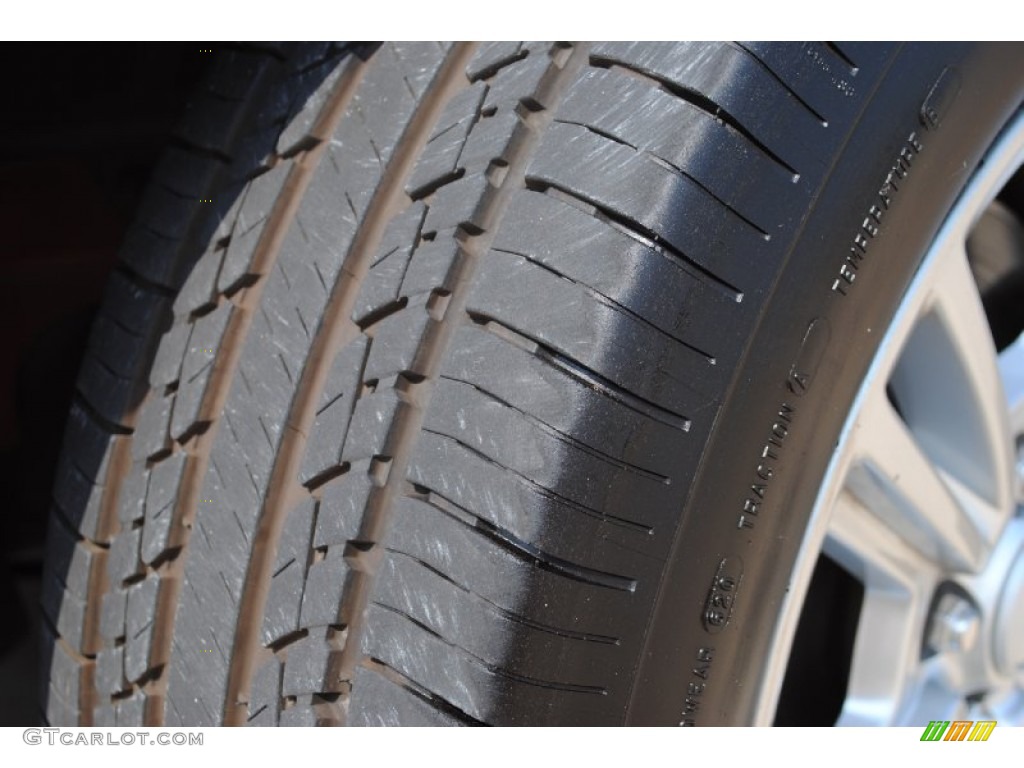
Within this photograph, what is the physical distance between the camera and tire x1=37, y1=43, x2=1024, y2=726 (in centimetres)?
79

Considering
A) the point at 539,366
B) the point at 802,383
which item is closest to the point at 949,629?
the point at 802,383

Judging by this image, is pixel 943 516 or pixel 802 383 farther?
pixel 943 516

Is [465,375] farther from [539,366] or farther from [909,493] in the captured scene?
[909,493]

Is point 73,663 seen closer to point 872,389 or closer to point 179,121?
point 179,121

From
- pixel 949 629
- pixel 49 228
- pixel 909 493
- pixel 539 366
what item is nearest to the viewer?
pixel 539 366

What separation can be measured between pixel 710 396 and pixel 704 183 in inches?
5.7

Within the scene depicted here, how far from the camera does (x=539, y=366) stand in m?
0.79

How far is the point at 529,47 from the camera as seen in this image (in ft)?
2.85
